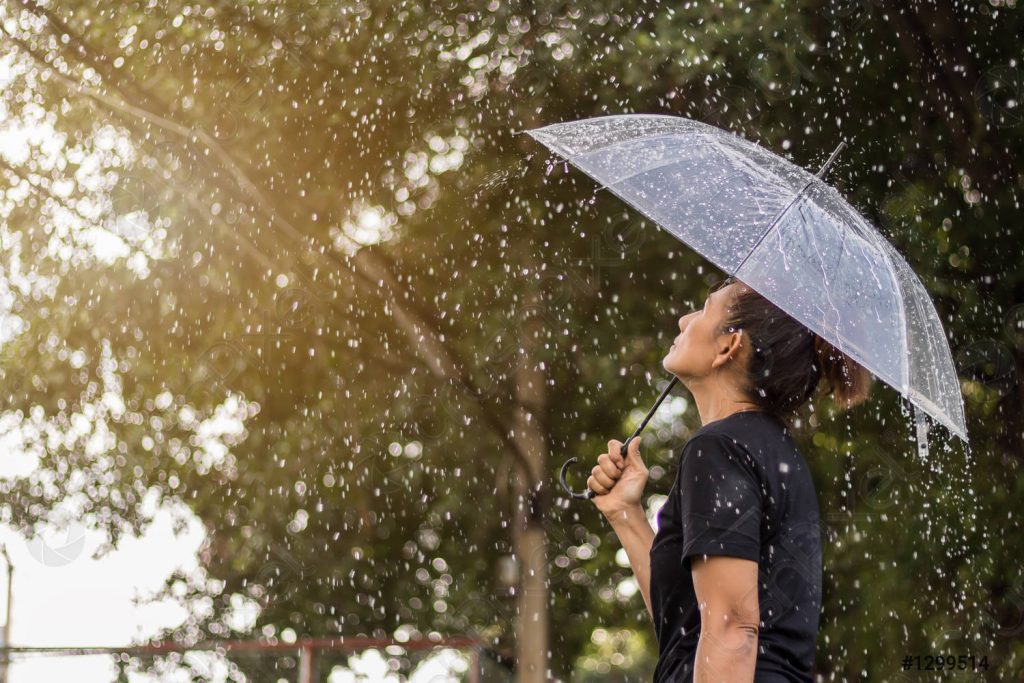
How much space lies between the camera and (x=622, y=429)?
347 inches

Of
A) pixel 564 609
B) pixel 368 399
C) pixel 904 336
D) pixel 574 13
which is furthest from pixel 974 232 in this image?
pixel 564 609

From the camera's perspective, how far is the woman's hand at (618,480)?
231cm

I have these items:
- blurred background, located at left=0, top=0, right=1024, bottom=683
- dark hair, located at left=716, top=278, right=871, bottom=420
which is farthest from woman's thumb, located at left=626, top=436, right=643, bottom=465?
blurred background, located at left=0, top=0, right=1024, bottom=683

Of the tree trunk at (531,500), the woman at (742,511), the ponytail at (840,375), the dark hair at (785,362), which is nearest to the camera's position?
the woman at (742,511)

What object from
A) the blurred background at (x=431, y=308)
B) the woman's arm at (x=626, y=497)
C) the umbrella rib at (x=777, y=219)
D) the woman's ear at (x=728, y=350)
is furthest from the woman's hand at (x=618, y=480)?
the blurred background at (x=431, y=308)

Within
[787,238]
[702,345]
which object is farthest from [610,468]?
[787,238]

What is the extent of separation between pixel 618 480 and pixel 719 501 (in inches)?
21.0

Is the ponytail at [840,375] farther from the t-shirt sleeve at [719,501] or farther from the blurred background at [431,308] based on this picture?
the blurred background at [431,308]

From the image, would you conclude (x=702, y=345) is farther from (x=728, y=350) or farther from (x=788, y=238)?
(x=788, y=238)

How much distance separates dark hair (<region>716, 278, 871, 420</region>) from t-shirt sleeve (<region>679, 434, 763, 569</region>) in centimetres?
21

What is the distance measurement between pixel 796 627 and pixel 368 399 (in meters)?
7.55

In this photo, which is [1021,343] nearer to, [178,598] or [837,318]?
[837,318]

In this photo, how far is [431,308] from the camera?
28.3 ft

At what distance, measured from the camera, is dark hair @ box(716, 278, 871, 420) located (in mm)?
2043
